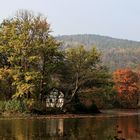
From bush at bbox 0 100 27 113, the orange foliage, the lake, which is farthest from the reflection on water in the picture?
the orange foliage

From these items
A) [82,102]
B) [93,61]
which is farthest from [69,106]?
[93,61]

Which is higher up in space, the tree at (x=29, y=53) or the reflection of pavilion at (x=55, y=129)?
the tree at (x=29, y=53)

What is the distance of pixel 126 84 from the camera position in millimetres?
100812

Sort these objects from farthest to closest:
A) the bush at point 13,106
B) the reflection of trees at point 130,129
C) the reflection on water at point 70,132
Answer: the bush at point 13,106
the reflection of trees at point 130,129
the reflection on water at point 70,132

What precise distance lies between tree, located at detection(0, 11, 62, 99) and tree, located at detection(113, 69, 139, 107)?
34.7 meters

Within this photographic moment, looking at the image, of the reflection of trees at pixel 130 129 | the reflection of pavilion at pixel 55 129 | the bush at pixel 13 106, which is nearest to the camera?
the reflection of trees at pixel 130 129

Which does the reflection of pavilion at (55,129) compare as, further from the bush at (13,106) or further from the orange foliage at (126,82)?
the orange foliage at (126,82)

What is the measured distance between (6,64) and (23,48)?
17.4ft

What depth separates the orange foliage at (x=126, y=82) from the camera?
99.5 metres

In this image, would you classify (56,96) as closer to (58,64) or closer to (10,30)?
(58,64)

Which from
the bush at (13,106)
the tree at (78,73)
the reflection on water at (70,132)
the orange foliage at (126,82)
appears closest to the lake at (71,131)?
the reflection on water at (70,132)

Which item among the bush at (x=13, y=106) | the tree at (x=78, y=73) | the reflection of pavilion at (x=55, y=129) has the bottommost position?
the bush at (x=13, y=106)

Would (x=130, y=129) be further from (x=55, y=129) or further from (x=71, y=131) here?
(x=55, y=129)

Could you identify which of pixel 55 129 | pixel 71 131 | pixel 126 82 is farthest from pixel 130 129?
pixel 126 82
